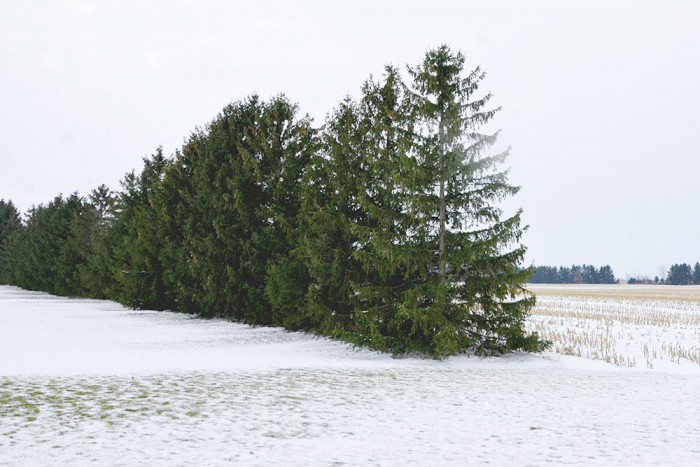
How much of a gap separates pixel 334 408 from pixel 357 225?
7985 mm

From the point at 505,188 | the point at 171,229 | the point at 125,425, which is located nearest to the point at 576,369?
the point at 505,188

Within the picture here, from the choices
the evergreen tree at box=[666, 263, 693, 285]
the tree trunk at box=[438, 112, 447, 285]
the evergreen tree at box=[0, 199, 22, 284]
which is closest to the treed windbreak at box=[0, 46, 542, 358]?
the tree trunk at box=[438, 112, 447, 285]

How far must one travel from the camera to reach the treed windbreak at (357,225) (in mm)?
15977

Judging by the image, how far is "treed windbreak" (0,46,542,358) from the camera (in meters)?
16.0

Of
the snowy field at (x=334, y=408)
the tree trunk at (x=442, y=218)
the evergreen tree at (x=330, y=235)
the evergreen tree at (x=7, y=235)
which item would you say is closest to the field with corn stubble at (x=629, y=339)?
the snowy field at (x=334, y=408)

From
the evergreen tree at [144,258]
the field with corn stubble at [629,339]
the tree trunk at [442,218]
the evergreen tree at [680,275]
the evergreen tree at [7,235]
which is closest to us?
the field with corn stubble at [629,339]

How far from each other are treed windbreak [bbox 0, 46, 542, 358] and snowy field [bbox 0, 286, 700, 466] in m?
1.55

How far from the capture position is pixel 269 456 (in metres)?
6.37

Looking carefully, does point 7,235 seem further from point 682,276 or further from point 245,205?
point 682,276

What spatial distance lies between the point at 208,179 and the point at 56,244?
42260mm

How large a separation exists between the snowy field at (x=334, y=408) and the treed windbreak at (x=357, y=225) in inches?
61.1

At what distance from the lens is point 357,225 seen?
16578mm

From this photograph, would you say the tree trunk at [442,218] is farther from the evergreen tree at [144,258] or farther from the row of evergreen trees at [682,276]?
the row of evergreen trees at [682,276]

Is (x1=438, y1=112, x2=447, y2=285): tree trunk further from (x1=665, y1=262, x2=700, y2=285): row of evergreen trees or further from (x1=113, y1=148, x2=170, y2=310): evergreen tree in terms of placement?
(x1=665, y1=262, x2=700, y2=285): row of evergreen trees
